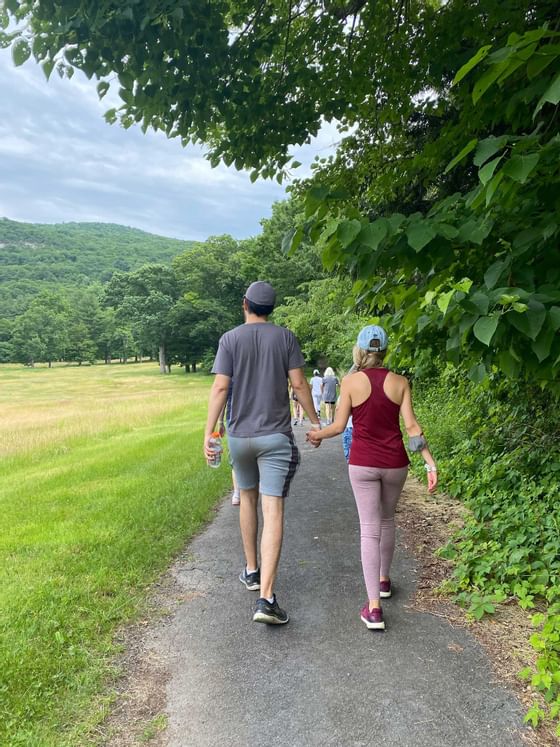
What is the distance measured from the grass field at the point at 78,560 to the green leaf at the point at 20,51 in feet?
13.0

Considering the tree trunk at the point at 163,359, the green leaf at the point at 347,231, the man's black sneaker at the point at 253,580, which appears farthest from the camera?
the tree trunk at the point at 163,359

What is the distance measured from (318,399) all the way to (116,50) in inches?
442

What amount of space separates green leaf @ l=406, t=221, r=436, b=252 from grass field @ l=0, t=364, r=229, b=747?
9.21 feet

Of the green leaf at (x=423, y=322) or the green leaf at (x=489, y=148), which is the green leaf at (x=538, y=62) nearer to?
the green leaf at (x=489, y=148)

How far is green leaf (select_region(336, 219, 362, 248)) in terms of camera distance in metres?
2.41

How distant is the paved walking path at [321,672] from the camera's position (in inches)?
91.4

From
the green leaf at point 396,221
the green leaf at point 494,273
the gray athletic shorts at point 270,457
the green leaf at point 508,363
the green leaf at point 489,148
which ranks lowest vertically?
the gray athletic shorts at point 270,457

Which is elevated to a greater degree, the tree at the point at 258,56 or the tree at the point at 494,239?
the tree at the point at 258,56

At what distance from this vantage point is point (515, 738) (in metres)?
2.26

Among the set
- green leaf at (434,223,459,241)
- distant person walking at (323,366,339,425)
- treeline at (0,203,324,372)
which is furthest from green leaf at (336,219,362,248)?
treeline at (0,203,324,372)

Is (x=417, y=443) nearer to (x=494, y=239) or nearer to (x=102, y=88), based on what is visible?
(x=494, y=239)

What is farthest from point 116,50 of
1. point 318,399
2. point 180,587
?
point 318,399

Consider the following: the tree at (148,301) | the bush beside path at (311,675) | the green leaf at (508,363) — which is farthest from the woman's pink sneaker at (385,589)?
the tree at (148,301)

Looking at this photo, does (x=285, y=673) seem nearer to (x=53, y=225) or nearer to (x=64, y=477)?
(x=64, y=477)
